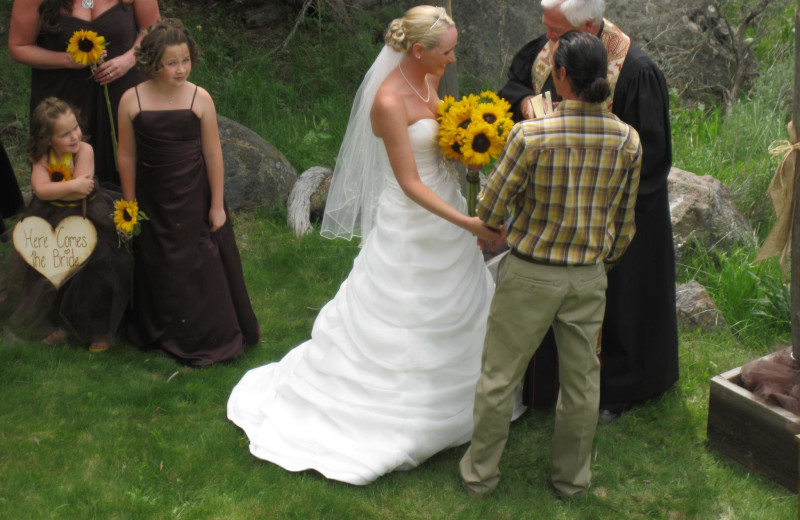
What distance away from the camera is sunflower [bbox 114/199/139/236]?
4812 mm

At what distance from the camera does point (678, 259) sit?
20.5 ft

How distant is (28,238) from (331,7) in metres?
5.54

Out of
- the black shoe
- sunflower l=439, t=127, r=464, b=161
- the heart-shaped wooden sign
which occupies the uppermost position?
sunflower l=439, t=127, r=464, b=161

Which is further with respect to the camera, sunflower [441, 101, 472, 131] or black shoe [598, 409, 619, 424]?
black shoe [598, 409, 619, 424]

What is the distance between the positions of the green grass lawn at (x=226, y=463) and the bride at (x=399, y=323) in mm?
157

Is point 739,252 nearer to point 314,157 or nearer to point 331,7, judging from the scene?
point 314,157

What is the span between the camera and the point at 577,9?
408 centimetres

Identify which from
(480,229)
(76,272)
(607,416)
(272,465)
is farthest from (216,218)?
(607,416)

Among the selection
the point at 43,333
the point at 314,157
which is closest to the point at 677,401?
the point at 43,333

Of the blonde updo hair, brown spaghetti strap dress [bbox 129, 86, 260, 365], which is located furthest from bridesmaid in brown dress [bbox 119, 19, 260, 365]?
the blonde updo hair

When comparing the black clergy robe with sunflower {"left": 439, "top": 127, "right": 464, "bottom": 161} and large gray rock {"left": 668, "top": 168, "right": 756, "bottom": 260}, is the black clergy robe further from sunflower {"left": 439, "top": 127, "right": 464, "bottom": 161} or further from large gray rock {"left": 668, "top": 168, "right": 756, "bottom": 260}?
large gray rock {"left": 668, "top": 168, "right": 756, "bottom": 260}

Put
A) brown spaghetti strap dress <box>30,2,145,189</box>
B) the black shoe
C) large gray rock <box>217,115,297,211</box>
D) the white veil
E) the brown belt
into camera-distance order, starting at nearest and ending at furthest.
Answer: the brown belt < the white veil < the black shoe < brown spaghetti strap dress <box>30,2,145,189</box> < large gray rock <box>217,115,297,211</box>

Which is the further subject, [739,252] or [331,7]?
[331,7]

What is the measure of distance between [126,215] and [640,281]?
285cm
